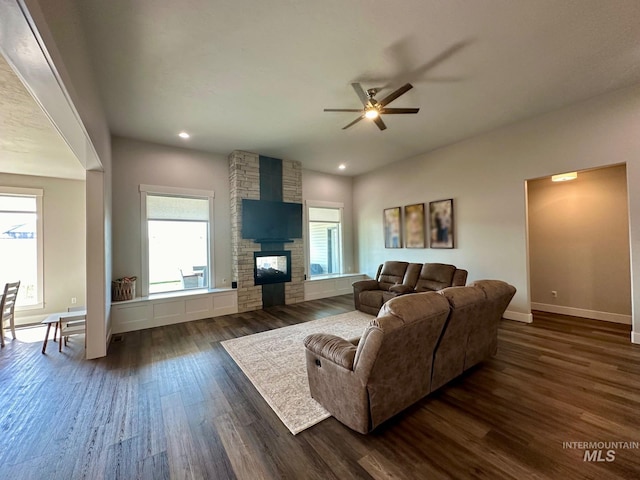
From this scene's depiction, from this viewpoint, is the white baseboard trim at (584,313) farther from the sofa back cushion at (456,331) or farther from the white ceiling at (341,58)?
the sofa back cushion at (456,331)

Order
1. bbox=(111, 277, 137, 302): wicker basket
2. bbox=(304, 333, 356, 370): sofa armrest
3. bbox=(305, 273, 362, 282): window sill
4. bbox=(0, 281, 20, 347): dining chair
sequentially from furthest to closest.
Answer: bbox=(305, 273, 362, 282): window sill < bbox=(111, 277, 137, 302): wicker basket < bbox=(0, 281, 20, 347): dining chair < bbox=(304, 333, 356, 370): sofa armrest

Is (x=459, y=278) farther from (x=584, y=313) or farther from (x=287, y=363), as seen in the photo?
(x=287, y=363)

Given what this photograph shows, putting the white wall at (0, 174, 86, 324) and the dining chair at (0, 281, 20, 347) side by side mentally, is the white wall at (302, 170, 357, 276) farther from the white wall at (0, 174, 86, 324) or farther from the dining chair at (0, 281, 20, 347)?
the dining chair at (0, 281, 20, 347)

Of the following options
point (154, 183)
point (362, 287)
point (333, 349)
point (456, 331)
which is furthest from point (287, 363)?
point (154, 183)

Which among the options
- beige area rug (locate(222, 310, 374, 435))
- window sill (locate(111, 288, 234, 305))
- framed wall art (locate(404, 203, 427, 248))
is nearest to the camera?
beige area rug (locate(222, 310, 374, 435))

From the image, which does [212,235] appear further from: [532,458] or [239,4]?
[532,458]

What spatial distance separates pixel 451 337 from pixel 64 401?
369 centimetres

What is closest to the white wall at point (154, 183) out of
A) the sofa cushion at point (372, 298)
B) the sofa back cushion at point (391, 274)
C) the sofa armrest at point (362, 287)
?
the sofa armrest at point (362, 287)

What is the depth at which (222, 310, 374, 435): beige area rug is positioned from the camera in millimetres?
2180

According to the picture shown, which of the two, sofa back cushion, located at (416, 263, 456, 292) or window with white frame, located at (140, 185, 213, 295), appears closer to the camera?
sofa back cushion, located at (416, 263, 456, 292)

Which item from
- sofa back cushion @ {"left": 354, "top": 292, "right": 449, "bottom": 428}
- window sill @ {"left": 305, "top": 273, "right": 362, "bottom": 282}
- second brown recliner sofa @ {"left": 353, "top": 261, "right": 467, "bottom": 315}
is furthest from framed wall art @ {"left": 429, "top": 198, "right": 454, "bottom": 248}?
Result: sofa back cushion @ {"left": 354, "top": 292, "right": 449, "bottom": 428}

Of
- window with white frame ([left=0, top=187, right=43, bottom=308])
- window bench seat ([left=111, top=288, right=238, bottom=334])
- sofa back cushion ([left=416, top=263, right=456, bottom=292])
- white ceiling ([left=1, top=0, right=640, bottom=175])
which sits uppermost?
white ceiling ([left=1, top=0, right=640, bottom=175])

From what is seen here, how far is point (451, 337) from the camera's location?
234 centimetres

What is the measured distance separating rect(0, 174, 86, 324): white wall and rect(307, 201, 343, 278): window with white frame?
5.20 metres
